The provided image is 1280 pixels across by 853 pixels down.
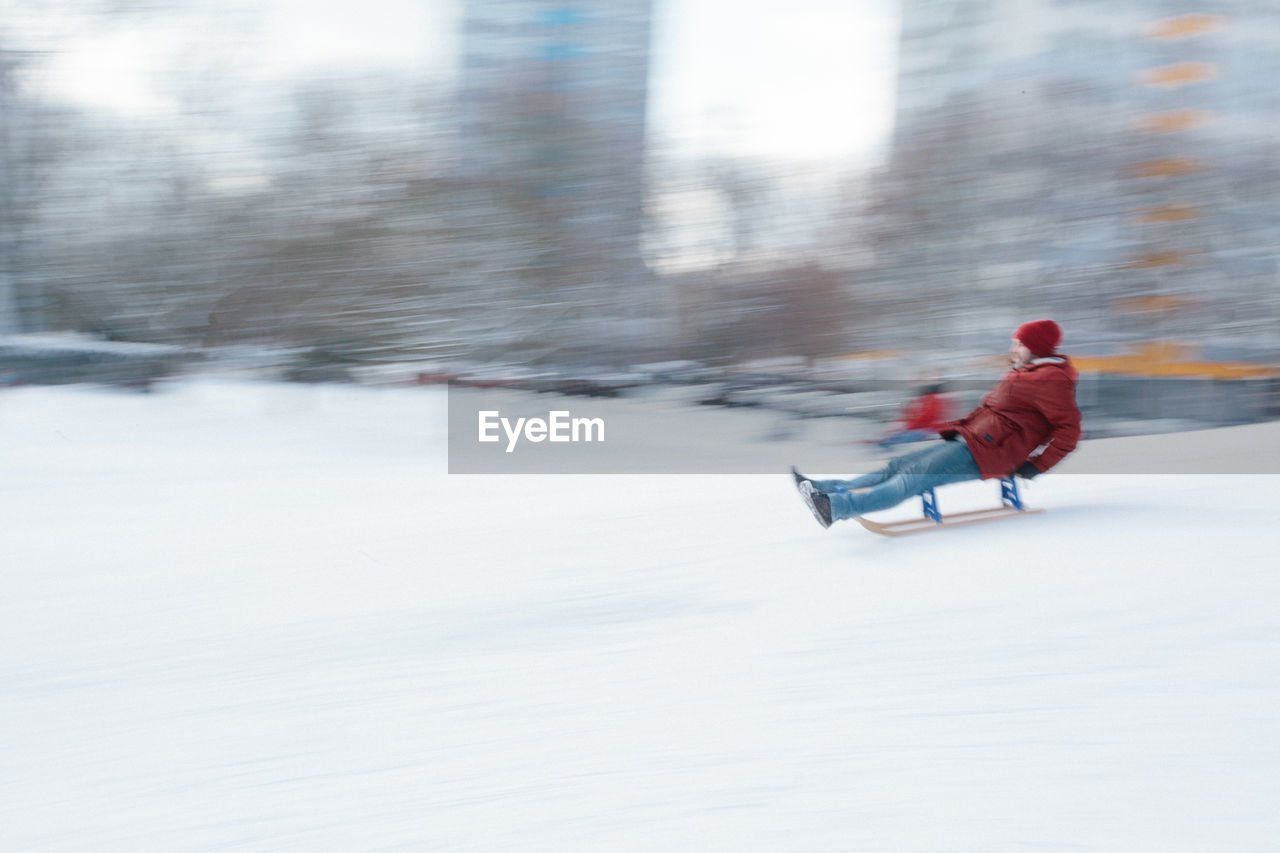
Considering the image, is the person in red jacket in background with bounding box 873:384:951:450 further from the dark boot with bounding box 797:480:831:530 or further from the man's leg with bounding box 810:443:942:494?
the dark boot with bounding box 797:480:831:530

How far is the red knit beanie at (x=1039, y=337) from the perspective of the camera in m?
4.81

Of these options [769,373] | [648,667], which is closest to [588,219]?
[769,373]

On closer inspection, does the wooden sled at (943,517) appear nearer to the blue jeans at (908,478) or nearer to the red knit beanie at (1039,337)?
the blue jeans at (908,478)

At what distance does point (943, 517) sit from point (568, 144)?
8.13m

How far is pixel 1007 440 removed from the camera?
4773mm

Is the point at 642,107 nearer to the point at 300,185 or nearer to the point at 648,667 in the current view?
the point at 300,185

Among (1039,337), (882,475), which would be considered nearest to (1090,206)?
(1039,337)

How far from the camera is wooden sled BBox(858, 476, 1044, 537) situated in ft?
16.1

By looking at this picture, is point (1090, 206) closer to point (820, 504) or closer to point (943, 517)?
point (943, 517)

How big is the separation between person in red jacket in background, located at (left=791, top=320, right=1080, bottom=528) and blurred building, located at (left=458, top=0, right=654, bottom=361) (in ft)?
24.6

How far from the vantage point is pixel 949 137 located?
1388 cm

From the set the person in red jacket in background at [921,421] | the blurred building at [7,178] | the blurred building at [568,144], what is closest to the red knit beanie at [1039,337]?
the person in red jacket in background at [921,421]

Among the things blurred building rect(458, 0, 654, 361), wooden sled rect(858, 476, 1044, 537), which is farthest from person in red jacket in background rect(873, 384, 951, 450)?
wooden sled rect(858, 476, 1044, 537)

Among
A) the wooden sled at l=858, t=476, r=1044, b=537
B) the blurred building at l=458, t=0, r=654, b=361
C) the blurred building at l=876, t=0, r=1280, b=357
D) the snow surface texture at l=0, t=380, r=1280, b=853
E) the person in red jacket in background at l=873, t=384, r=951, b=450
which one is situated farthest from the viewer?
the blurred building at l=876, t=0, r=1280, b=357
